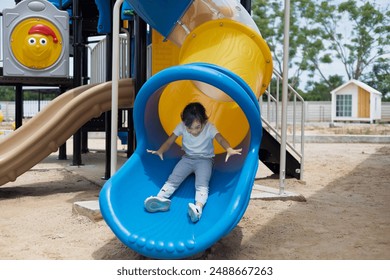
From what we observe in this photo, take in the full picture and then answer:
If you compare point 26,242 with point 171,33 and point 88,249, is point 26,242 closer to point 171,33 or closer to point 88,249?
point 88,249

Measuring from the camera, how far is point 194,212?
3316 millimetres

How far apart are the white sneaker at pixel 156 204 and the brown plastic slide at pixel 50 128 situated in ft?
8.46

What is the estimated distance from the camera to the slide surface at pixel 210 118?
3080 millimetres

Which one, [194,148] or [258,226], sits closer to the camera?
[194,148]

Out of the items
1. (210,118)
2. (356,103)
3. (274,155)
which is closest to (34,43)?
(210,118)

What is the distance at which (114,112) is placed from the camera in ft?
13.7

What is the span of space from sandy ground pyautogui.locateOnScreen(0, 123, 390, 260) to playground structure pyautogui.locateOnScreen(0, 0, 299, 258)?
13.8 inches

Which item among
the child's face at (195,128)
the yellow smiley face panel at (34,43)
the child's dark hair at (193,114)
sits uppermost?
the yellow smiley face panel at (34,43)

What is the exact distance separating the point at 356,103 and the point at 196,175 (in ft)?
73.8

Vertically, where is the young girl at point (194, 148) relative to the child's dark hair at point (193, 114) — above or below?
below

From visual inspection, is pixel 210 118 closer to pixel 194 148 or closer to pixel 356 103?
pixel 194 148

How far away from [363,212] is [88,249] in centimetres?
285

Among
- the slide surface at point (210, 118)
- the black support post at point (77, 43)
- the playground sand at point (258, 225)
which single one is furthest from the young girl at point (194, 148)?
the black support post at point (77, 43)

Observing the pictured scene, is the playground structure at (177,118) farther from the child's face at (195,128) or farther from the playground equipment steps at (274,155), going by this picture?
the playground equipment steps at (274,155)
